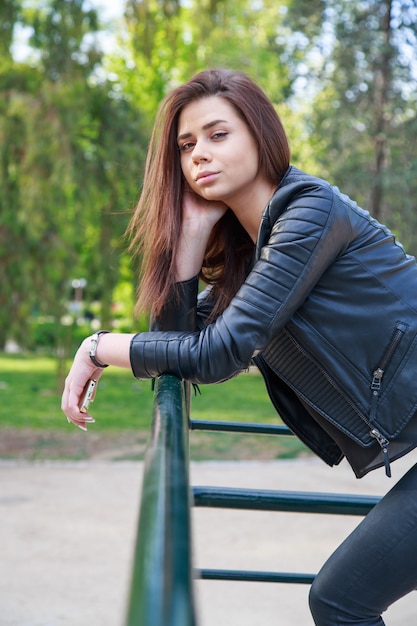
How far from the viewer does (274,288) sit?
149 centimetres

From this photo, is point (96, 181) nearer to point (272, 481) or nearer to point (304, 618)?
point (272, 481)

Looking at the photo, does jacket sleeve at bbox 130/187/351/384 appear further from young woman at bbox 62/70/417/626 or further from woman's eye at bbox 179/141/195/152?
woman's eye at bbox 179/141/195/152

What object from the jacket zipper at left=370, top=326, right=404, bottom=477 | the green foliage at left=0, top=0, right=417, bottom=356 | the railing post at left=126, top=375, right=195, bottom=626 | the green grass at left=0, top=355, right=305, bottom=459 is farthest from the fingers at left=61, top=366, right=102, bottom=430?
the green grass at left=0, top=355, right=305, bottom=459

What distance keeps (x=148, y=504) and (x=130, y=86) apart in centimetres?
2226

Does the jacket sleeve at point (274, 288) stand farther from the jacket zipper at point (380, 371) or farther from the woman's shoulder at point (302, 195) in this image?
the jacket zipper at point (380, 371)

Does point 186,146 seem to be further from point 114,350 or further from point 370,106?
point 370,106

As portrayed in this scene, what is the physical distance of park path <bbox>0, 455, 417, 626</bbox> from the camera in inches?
167

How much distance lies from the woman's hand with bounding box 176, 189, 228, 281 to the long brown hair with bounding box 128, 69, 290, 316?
15 mm

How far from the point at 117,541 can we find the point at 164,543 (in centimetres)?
498

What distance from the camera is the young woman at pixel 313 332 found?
4.94 ft

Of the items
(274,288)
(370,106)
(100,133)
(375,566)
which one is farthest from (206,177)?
(370,106)

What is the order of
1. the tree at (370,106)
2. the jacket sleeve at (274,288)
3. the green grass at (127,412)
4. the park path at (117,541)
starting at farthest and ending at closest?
the tree at (370,106)
the green grass at (127,412)
the park path at (117,541)
the jacket sleeve at (274,288)

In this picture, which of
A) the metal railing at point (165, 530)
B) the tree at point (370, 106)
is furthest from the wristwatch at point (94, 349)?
the tree at point (370, 106)

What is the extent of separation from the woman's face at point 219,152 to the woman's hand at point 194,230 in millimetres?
52
